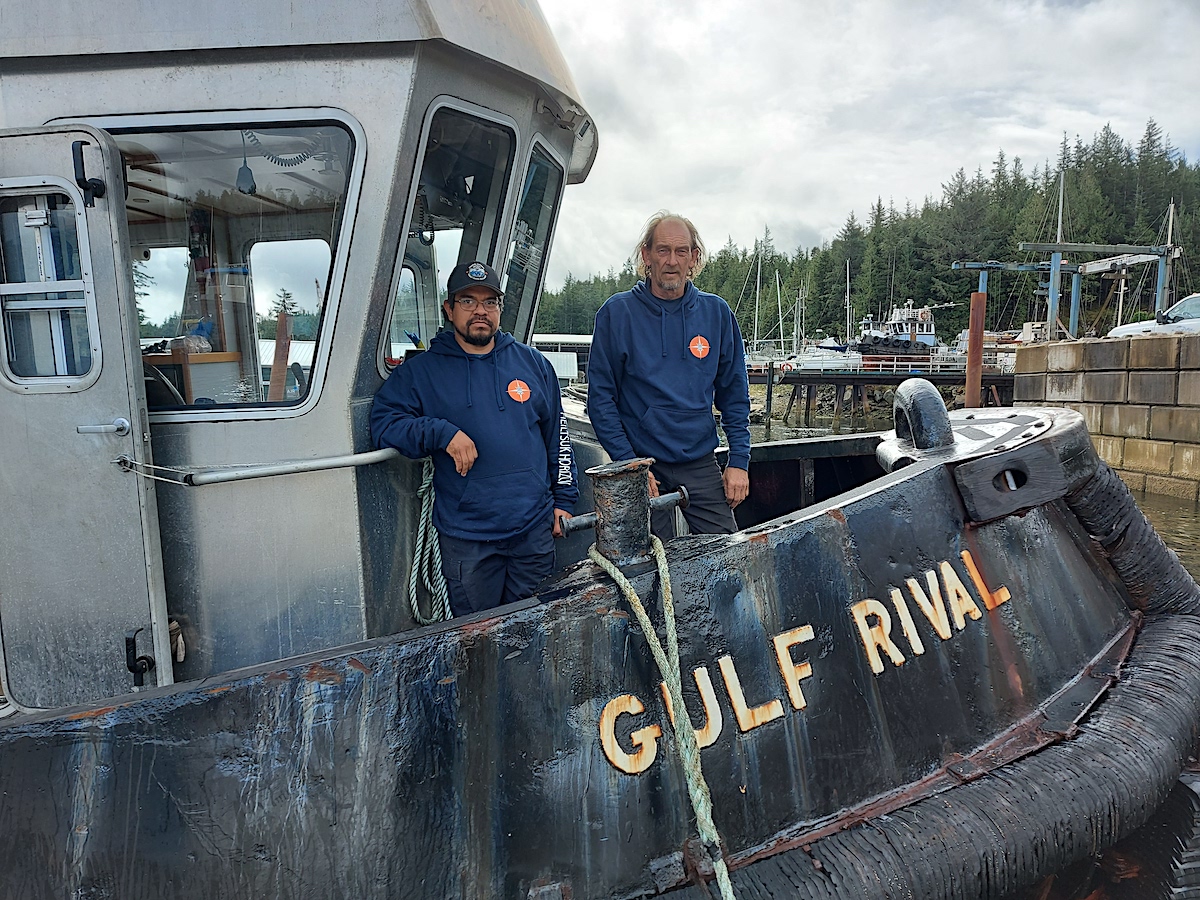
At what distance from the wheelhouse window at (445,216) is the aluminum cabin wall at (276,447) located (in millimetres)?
166

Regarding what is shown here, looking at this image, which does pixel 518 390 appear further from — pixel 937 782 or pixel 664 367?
pixel 937 782

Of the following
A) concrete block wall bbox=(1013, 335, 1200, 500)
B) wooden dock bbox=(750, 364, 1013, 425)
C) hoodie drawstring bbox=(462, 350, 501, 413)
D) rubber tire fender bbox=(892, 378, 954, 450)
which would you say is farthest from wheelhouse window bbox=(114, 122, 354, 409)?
wooden dock bbox=(750, 364, 1013, 425)

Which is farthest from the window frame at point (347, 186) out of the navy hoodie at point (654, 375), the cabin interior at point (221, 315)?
the navy hoodie at point (654, 375)

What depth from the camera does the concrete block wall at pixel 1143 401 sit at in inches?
482

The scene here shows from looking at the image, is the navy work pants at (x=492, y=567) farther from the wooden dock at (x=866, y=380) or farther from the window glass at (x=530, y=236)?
the wooden dock at (x=866, y=380)

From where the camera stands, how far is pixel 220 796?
1.42 metres

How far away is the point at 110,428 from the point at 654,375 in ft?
5.48

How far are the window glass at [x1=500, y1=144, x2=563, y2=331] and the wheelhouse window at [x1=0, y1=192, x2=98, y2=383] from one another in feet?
4.56

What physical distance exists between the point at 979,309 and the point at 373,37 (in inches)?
585

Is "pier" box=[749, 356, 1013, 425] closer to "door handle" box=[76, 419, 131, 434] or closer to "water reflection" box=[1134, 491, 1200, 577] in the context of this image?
"water reflection" box=[1134, 491, 1200, 577]

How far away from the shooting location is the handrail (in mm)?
2148

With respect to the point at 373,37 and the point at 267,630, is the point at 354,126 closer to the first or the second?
the point at 373,37

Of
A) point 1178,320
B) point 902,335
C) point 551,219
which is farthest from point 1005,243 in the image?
point 551,219

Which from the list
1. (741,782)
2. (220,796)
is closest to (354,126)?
(220,796)
